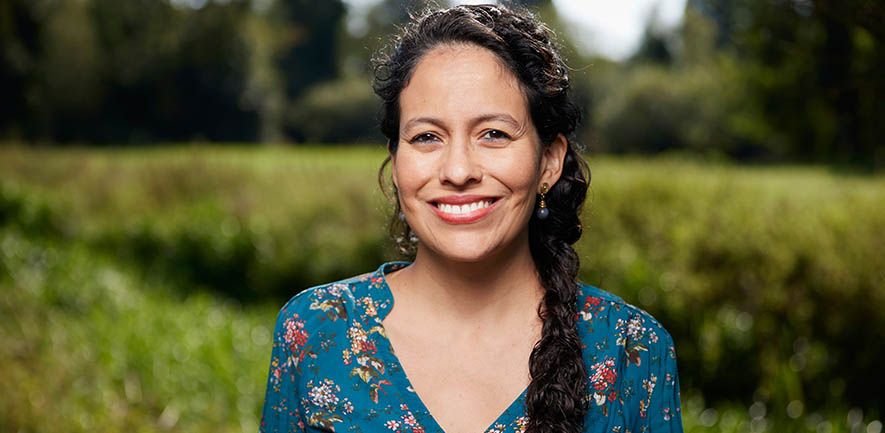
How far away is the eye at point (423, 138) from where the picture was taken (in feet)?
5.78

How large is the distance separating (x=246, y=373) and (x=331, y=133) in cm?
932

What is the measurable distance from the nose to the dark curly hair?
192 millimetres

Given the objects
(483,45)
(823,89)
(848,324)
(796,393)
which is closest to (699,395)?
(796,393)

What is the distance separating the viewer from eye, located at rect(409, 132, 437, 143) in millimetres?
1763

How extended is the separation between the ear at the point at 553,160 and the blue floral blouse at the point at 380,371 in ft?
0.98

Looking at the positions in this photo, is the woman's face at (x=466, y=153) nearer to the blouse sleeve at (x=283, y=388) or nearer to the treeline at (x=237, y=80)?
the blouse sleeve at (x=283, y=388)

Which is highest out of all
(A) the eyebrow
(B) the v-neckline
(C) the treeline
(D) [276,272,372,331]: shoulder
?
(A) the eyebrow

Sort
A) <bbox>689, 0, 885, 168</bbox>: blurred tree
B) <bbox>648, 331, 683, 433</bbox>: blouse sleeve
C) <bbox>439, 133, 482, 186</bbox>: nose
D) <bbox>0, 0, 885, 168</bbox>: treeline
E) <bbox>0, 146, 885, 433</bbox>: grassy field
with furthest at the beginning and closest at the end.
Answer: <bbox>0, 0, 885, 168</bbox>: treeline
<bbox>0, 146, 885, 433</bbox>: grassy field
<bbox>689, 0, 885, 168</bbox>: blurred tree
<bbox>648, 331, 683, 433</bbox>: blouse sleeve
<bbox>439, 133, 482, 186</bbox>: nose

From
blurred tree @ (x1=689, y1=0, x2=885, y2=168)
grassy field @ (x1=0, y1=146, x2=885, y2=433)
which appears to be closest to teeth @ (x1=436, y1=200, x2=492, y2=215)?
grassy field @ (x1=0, y1=146, x2=885, y2=433)

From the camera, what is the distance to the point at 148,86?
18062mm

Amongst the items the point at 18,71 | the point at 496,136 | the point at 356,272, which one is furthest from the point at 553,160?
the point at 18,71

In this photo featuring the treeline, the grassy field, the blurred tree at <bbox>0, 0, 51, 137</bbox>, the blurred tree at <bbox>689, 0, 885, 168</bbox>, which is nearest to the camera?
the blurred tree at <bbox>689, 0, 885, 168</bbox>

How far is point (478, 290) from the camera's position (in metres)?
1.89

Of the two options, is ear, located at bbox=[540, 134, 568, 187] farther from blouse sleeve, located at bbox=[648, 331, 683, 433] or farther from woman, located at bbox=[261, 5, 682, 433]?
blouse sleeve, located at bbox=[648, 331, 683, 433]
